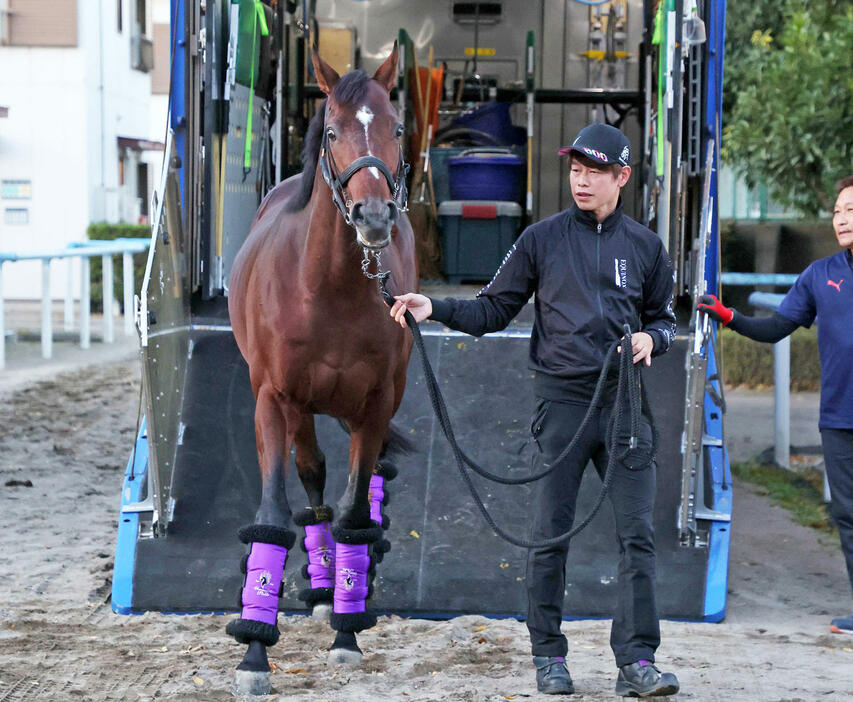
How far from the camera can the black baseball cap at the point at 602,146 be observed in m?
3.81

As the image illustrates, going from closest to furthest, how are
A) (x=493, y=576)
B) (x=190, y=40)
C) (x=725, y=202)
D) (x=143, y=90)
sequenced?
(x=493, y=576) → (x=190, y=40) → (x=725, y=202) → (x=143, y=90)

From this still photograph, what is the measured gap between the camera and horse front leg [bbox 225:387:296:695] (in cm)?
395

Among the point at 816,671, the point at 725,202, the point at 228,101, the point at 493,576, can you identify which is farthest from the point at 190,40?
the point at 725,202

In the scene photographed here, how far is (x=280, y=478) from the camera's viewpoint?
4160mm

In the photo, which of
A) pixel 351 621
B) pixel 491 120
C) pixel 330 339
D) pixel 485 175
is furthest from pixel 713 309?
pixel 491 120

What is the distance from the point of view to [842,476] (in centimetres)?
438

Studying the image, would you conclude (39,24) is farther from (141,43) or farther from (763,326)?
(763,326)

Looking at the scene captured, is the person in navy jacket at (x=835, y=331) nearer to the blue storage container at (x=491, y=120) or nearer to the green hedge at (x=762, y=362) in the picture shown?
the blue storage container at (x=491, y=120)

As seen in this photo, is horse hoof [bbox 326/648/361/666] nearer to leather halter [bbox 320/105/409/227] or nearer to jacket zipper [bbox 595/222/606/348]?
jacket zipper [bbox 595/222/606/348]

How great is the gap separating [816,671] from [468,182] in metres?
5.15

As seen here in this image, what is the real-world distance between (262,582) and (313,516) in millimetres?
614

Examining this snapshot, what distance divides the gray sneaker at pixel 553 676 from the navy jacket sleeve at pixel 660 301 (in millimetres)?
1055

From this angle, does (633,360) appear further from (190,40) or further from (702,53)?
(190,40)

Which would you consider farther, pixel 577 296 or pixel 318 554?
pixel 318 554
